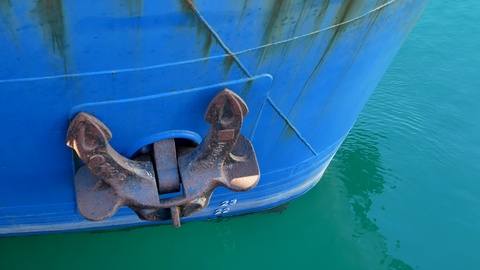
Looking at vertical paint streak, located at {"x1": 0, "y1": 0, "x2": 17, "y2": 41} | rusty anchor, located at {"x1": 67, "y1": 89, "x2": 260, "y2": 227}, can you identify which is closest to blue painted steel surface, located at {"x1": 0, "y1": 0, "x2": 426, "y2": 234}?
vertical paint streak, located at {"x1": 0, "y1": 0, "x2": 17, "y2": 41}

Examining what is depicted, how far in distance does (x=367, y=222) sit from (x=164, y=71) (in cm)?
245

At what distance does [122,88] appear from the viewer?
1850 mm

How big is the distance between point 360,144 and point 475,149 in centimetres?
115

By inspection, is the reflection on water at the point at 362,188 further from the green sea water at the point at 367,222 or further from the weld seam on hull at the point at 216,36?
the weld seam on hull at the point at 216,36

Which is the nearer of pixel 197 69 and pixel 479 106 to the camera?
Answer: pixel 197 69

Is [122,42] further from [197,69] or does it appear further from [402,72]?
[402,72]

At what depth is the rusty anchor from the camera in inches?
75.4

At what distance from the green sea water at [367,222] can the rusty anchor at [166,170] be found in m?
1.06

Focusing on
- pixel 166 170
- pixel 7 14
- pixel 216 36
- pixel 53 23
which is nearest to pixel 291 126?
pixel 166 170

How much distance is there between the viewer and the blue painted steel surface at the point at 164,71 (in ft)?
5.22

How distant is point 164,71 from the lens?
1836 mm

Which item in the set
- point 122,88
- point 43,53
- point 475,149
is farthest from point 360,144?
point 43,53

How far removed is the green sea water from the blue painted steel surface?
2.04ft

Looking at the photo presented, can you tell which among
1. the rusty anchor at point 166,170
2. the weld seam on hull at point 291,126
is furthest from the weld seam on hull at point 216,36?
the weld seam on hull at point 291,126
